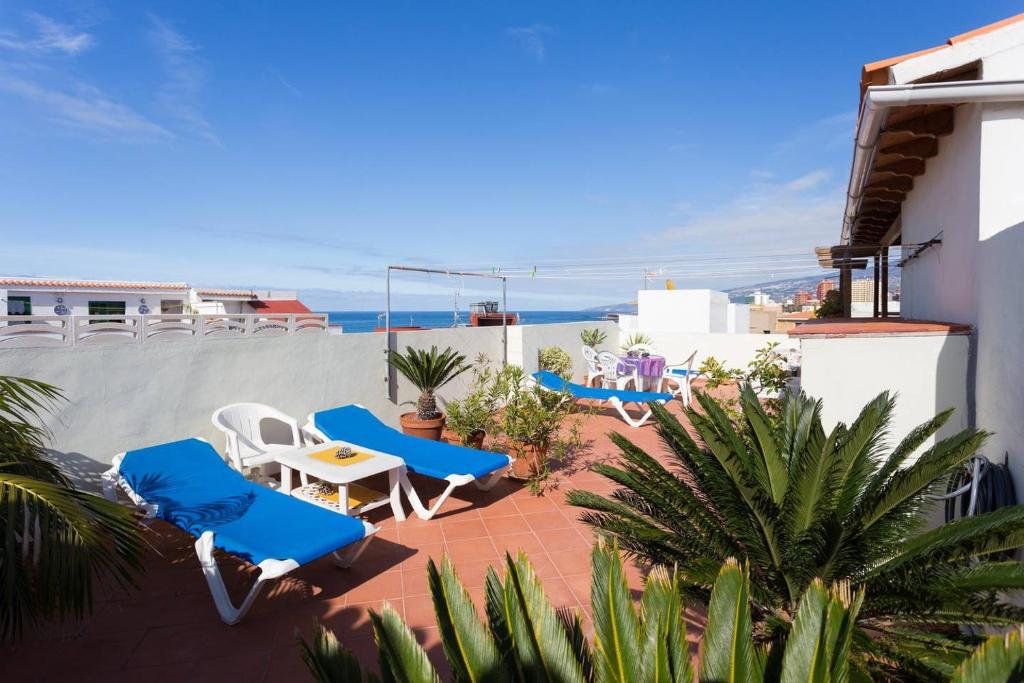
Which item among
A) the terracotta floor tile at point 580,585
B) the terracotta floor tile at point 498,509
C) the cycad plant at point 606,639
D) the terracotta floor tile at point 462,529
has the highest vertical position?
the cycad plant at point 606,639

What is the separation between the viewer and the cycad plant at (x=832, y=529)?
2.21m

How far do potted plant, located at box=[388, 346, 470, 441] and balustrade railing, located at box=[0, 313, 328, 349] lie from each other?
1.27 m

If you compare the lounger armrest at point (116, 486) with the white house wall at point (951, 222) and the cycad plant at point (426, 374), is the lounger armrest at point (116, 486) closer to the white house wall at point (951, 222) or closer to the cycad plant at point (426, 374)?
the cycad plant at point (426, 374)

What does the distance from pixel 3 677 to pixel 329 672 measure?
2.93 meters

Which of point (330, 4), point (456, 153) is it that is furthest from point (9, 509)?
point (456, 153)

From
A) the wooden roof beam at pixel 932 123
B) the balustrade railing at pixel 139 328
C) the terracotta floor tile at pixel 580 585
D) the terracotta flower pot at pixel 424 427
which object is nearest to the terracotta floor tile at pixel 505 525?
the terracotta floor tile at pixel 580 585

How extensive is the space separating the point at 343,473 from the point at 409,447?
4.49 ft

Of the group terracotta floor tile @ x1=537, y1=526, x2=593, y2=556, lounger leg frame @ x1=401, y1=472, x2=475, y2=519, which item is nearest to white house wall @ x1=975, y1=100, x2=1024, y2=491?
terracotta floor tile @ x1=537, y1=526, x2=593, y2=556

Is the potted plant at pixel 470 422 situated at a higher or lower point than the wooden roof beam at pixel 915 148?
lower

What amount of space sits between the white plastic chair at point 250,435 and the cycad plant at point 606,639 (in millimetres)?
4403

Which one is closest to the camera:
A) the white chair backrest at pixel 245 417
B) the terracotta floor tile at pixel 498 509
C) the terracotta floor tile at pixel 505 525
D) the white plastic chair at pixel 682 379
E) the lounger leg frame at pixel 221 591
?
the lounger leg frame at pixel 221 591

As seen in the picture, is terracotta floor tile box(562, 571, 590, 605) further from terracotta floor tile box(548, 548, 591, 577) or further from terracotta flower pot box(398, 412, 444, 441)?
terracotta flower pot box(398, 412, 444, 441)

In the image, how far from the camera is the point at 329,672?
1.60 m

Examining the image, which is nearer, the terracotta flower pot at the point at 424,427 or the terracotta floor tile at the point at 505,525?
the terracotta floor tile at the point at 505,525
